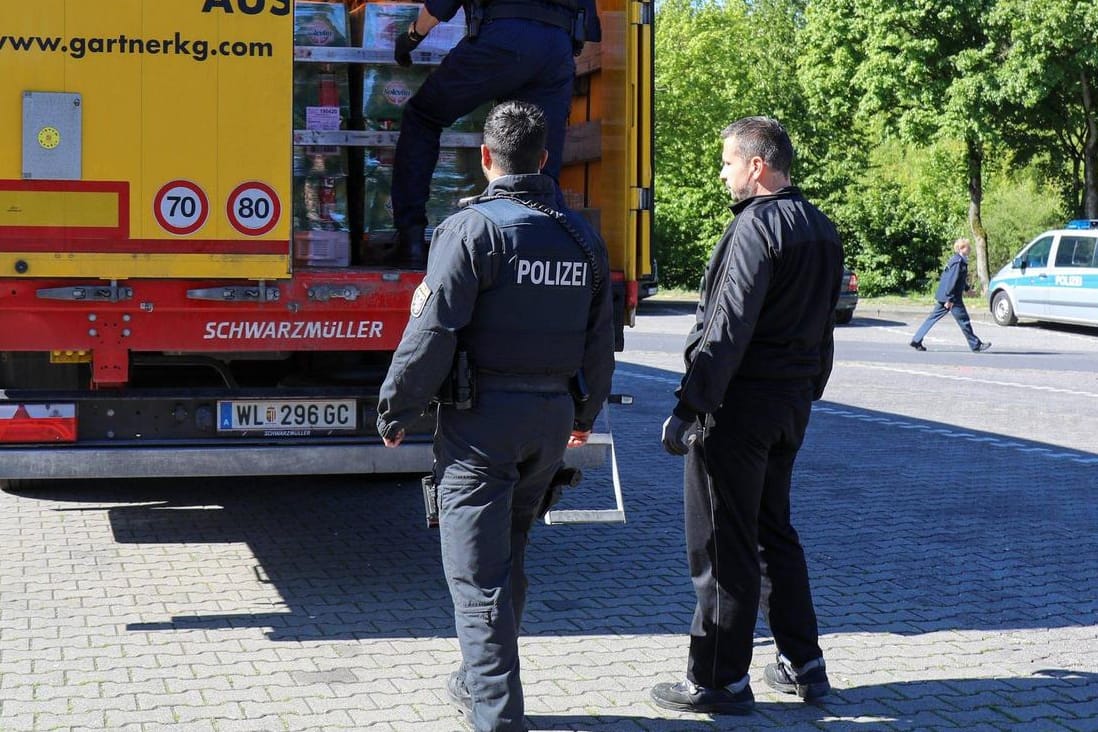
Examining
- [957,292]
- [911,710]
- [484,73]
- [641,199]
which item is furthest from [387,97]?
[957,292]

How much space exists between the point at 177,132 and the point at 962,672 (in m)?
3.66

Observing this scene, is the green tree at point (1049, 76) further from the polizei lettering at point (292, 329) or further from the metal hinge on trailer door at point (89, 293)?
the metal hinge on trailer door at point (89, 293)

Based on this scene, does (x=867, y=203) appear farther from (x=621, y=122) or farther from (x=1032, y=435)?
(x=621, y=122)

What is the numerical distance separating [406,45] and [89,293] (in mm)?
1855

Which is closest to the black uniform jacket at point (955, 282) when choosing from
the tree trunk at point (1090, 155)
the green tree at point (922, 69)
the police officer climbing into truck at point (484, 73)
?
the green tree at point (922, 69)

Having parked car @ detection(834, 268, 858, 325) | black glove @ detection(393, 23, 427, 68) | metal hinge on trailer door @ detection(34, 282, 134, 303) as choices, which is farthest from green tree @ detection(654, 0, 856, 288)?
metal hinge on trailer door @ detection(34, 282, 134, 303)

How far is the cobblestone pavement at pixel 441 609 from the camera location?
4824 millimetres

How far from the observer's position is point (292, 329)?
5941mm

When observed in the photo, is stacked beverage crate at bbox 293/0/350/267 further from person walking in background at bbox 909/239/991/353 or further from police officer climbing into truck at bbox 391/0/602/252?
person walking in background at bbox 909/239/991/353

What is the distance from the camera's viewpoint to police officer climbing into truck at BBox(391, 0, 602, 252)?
6.25 metres

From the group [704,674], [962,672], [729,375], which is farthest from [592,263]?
[962,672]

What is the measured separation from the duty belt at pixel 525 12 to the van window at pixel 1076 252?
2105cm

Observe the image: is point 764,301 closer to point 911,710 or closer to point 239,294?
point 911,710

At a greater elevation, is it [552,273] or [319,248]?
[319,248]
